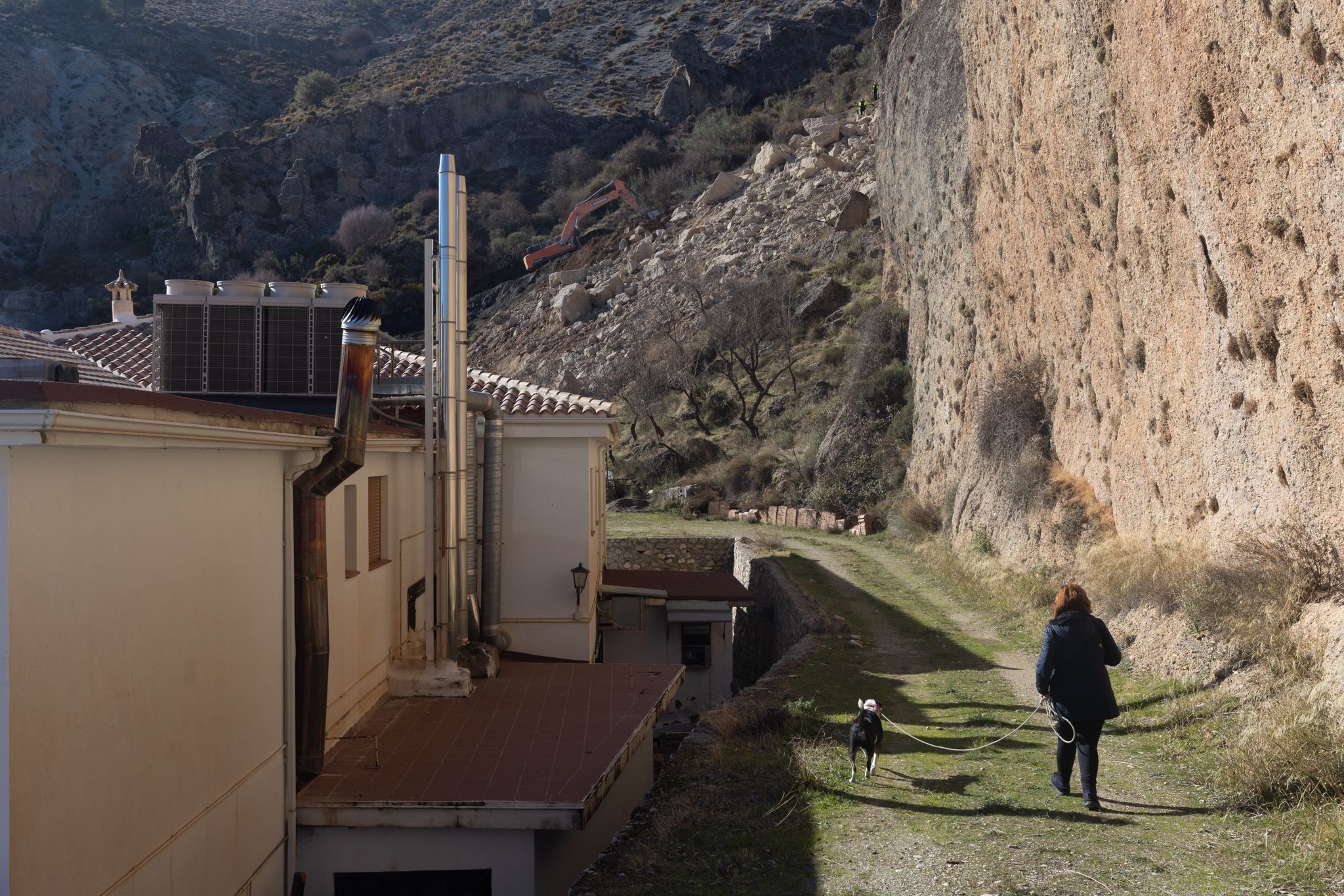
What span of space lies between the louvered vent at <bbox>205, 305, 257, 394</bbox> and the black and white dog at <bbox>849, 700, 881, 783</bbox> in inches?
353

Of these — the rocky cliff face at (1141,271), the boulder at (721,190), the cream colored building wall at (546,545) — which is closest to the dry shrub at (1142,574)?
the rocky cliff face at (1141,271)

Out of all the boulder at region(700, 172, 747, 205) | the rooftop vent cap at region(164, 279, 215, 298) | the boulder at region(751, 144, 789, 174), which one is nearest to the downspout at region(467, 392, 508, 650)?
the rooftop vent cap at region(164, 279, 215, 298)

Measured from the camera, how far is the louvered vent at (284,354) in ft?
44.6

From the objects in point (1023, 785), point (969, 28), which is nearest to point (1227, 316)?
point (1023, 785)

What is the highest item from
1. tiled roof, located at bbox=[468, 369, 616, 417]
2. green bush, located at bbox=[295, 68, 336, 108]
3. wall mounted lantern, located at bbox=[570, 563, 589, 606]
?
green bush, located at bbox=[295, 68, 336, 108]

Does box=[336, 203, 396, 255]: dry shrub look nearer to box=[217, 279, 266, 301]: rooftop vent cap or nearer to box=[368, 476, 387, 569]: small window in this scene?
box=[217, 279, 266, 301]: rooftop vent cap

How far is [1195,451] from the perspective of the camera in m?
11.4

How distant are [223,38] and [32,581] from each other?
3754 inches

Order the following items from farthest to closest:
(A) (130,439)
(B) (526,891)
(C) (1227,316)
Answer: (C) (1227,316) < (B) (526,891) < (A) (130,439)

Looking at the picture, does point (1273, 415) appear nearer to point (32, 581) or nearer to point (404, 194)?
point (32, 581)

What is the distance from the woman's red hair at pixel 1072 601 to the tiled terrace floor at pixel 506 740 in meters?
3.82

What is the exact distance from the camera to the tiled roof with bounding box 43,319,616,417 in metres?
14.8

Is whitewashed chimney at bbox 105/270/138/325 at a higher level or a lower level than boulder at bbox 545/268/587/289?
lower

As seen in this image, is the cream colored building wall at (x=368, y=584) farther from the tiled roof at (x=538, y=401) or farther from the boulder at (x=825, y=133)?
the boulder at (x=825, y=133)
